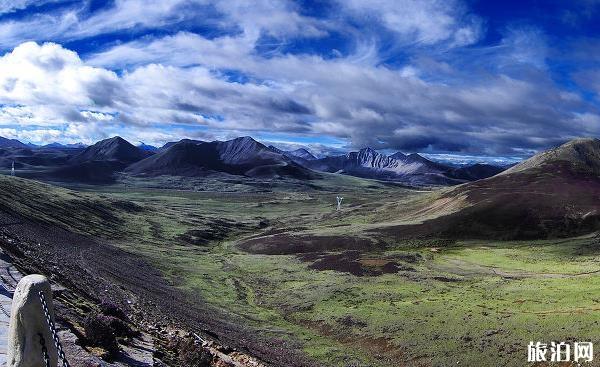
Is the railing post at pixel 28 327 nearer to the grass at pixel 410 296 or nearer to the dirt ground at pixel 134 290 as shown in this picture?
the dirt ground at pixel 134 290

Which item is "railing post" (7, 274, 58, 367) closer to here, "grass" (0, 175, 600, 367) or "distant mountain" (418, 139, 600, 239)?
"grass" (0, 175, 600, 367)

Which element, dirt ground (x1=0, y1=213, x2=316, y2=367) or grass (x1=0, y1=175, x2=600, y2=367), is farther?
grass (x1=0, y1=175, x2=600, y2=367)

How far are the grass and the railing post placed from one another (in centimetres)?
3943

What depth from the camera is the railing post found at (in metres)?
14.5

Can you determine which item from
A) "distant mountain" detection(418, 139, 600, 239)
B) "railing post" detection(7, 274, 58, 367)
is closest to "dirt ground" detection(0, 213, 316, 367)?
"railing post" detection(7, 274, 58, 367)

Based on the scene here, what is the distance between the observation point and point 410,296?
247 feet

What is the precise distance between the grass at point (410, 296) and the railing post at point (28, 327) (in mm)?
39432

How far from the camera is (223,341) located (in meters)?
46.0

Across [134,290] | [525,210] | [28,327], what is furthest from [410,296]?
[525,210]

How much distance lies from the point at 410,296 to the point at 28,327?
67.2 meters

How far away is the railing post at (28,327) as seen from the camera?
14.5 meters

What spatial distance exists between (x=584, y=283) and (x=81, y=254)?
267ft

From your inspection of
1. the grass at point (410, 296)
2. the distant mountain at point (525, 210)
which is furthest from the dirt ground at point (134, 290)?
the distant mountain at point (525, 210)

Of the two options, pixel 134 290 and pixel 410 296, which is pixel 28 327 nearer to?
pixel 134 290
